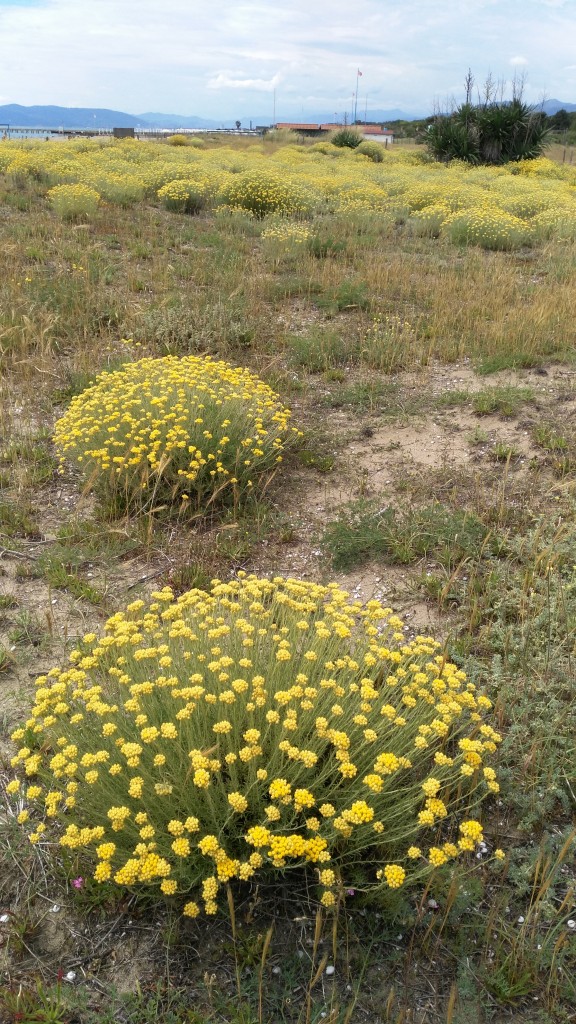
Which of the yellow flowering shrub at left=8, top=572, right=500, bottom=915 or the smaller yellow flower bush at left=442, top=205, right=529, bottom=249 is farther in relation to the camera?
the smaller yellow flower bush at left=442, top=205, right=529, bottom=249

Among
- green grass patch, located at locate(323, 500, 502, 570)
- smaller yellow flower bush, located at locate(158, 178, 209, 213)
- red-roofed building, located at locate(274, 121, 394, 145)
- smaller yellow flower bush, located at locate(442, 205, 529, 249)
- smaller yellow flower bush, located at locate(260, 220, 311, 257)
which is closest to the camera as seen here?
green grass patch, located at locate(323, 500, 502, 570)

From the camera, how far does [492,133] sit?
25359 mm

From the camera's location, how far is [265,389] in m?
5.48

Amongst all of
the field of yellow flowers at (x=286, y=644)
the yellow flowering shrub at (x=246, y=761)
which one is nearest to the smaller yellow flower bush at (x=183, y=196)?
the field of yellow flowers at (x=286, y=644)

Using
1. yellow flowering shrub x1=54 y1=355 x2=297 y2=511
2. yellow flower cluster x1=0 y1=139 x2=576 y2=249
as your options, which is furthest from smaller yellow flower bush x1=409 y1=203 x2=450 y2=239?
yellow flowering shrub x1=54 y1=355 x2=297 y2=511

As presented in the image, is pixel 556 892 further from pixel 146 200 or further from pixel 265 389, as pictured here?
pixel 146 200

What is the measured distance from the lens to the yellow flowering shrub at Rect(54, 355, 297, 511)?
175 inches

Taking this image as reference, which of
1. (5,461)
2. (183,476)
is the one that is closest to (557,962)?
(183,476)

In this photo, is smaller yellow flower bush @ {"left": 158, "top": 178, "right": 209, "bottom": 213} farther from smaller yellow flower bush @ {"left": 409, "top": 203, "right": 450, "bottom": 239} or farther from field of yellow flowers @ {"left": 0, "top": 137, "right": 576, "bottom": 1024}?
field of yellow flowers @ {"left": 0, "top": 137, "right": 576, "bottom": 1024}

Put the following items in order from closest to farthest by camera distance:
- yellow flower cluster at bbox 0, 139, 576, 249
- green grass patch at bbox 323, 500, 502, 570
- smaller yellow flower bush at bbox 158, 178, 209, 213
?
1. green grass patch at bbox 323, 500, 502, 570
2. yellow flower cluster at bbox 0, 139, 576, 249
3. smaller yellow flower bush at bbox 158, 178, 209, 213

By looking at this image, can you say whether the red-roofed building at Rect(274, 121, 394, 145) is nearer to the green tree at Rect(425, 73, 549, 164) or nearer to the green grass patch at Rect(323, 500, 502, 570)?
the green tree at Rect(425, 73, 549, 164)

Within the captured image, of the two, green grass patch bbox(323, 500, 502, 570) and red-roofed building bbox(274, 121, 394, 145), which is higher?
red-roofed building bbox(274, 121, 394, 145)

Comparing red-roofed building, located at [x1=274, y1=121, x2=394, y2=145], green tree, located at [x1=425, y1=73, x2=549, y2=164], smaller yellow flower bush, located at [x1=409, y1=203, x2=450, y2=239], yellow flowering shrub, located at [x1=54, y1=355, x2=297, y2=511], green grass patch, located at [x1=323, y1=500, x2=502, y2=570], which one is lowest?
green grass patch, located at [x1=323, y1=500, x2=502, y2=570]

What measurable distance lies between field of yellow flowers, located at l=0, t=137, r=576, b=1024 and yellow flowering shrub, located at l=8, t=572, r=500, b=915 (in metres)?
0.02
